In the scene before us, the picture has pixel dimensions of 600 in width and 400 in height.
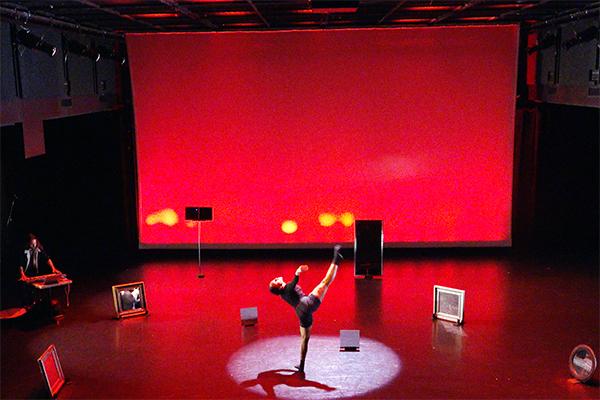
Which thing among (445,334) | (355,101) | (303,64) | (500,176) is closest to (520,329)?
(445,334)

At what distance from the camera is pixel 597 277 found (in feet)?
36.3

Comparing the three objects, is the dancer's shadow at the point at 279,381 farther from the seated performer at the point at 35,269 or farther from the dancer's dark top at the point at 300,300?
the seated performer at the point at 35,269

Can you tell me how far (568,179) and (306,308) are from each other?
8111 mm

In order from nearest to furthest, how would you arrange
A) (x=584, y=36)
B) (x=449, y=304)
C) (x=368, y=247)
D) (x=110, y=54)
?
(x=449, y=304)
(x=584, y=36)
(x=368, y=247)
(x=110, y=54)

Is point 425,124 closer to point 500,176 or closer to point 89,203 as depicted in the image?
point 500,176

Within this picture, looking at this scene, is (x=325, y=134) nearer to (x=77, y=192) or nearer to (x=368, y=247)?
(x=368, y=247)

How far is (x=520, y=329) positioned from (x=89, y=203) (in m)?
8.74

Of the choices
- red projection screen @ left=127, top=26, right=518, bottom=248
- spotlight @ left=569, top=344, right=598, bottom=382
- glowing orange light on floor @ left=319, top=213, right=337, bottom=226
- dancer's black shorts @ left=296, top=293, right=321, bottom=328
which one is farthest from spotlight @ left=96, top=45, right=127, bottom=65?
spotlight @ left=569, top=344, right=598, bottom=382

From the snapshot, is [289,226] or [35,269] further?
[289,226]

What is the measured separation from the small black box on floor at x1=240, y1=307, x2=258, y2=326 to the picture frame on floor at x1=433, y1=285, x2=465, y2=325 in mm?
2593

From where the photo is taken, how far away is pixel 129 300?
31.0ft

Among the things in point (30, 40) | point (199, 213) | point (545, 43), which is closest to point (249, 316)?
Result: point (199, 213)

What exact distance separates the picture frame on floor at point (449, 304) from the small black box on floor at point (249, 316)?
2.59 m

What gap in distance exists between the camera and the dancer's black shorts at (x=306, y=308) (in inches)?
287
